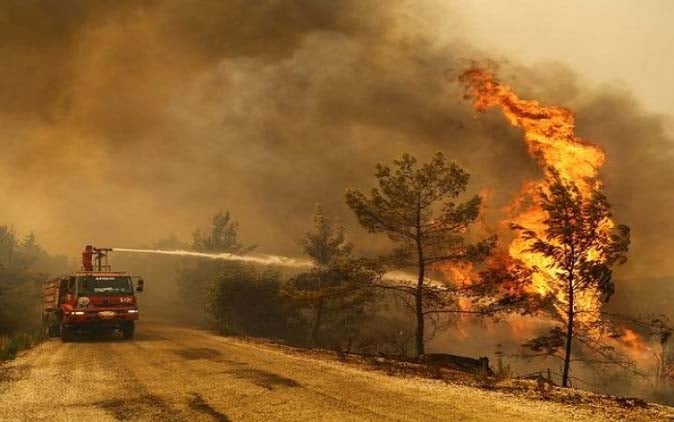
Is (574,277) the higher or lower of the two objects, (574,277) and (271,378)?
the higher

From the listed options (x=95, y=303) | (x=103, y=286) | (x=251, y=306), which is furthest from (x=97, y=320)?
(x=251, y=306)

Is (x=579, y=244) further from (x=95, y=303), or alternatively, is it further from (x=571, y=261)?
(x=95, y=303)

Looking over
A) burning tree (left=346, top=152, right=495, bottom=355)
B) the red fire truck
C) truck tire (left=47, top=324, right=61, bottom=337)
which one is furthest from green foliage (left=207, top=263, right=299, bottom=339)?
burning tree (left=346, top=152, right=495, bottom=355)

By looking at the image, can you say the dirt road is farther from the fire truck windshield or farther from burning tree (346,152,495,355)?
burning tree (346,152,495,355)

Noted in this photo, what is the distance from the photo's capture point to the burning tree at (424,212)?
19094 millimetres

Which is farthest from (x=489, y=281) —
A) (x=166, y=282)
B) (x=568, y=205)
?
(x=166, y=282)

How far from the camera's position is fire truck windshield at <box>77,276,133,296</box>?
65.9ft

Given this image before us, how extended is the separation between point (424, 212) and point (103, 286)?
14428 millimetres

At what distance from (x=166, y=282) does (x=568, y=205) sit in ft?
347

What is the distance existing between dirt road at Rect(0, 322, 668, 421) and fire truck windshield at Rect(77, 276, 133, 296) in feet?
19.8

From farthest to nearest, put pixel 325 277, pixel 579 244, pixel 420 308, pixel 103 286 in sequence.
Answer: pixel 325 277, pixel 103 286, pixel 420 308, pixel 579 244

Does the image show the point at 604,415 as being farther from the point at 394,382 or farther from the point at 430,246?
the point at 430,246

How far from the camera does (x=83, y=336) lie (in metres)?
22.1

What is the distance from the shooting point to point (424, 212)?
20203 mm
